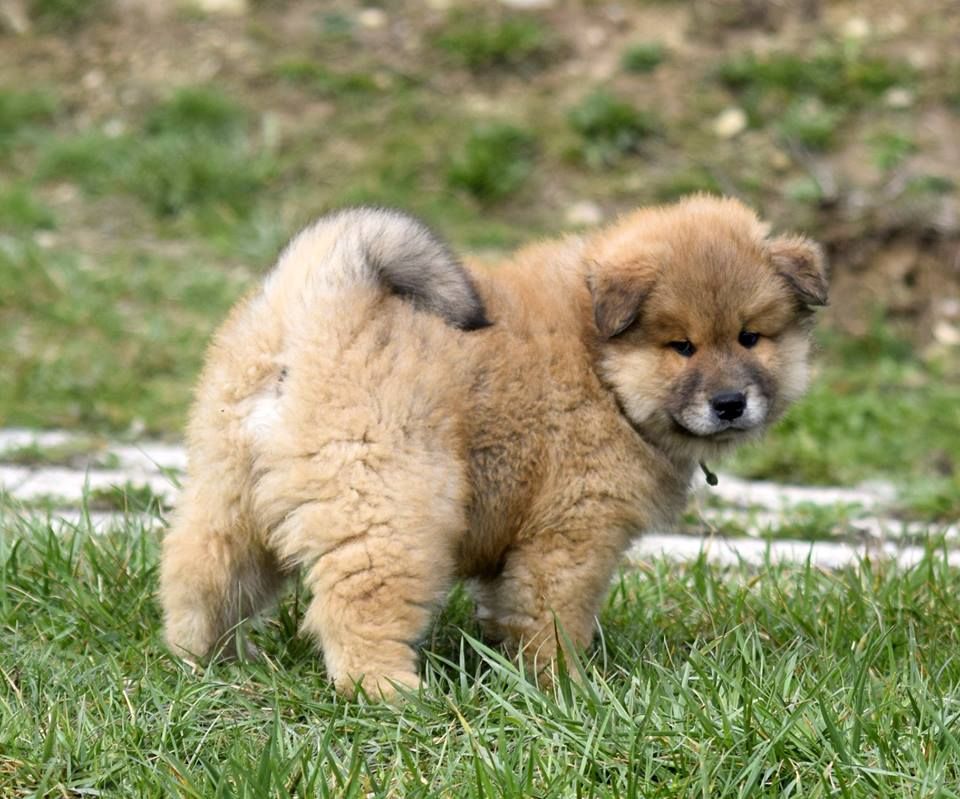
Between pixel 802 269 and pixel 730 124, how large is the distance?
6191 millimetres

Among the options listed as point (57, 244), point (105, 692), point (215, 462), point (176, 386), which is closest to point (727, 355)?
point (215, 462)

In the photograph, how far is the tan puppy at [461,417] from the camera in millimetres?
3840

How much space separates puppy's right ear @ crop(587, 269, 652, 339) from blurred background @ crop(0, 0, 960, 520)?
3.59m

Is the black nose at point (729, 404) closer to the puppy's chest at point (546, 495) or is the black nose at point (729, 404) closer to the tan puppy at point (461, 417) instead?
the tan puppy at point (461, 417)

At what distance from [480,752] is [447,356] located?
3.75 ft

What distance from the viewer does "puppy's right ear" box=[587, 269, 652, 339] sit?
4.30 meters

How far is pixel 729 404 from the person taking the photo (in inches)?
170

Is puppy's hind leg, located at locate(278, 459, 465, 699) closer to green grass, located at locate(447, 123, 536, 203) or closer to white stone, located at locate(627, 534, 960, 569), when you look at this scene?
white stone, located at locate(627, 534, 960, 569)

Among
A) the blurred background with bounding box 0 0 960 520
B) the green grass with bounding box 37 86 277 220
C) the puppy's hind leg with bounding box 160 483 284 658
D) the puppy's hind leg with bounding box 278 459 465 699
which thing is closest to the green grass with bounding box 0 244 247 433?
the blurred background with bounding box 0 0 960 520

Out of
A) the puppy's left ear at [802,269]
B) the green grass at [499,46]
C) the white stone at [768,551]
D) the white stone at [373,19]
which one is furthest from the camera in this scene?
the white stone at [373,19]

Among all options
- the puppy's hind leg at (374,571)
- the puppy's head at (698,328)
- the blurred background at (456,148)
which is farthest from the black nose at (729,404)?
the blurred background at (456,148)

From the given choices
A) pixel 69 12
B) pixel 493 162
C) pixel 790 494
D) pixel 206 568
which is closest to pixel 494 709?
pixel 206 568

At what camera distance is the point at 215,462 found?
4023 mm

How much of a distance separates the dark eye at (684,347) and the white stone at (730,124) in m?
6.40
